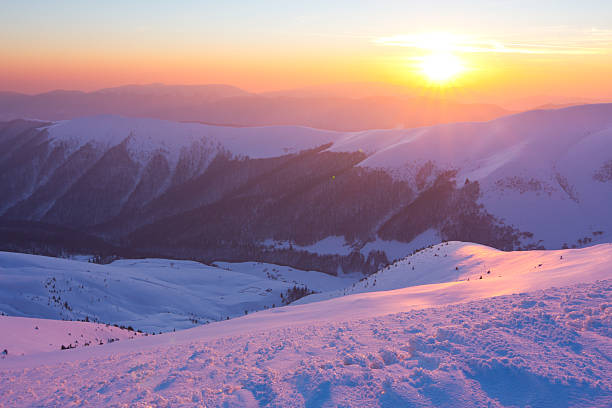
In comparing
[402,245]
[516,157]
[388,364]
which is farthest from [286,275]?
[516,157]

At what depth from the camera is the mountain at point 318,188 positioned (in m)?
66.5

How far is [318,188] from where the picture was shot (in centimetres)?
8944

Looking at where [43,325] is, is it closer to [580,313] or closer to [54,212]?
[580,313]

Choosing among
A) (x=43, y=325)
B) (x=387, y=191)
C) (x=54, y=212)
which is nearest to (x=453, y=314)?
(x=43, y=325)

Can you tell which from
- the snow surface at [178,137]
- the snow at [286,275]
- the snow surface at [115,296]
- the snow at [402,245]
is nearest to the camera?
the snow surface at [115,296]

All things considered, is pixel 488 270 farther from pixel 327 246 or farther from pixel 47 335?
pixel 327 246

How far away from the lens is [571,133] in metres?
80.6

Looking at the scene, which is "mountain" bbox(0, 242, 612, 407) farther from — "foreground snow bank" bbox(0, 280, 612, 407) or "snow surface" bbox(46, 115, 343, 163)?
"snow surface" bbox(46, 115, 343, 163)

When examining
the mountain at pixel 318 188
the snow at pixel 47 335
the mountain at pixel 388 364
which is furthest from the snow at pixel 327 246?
the mountain at pixel 388 364

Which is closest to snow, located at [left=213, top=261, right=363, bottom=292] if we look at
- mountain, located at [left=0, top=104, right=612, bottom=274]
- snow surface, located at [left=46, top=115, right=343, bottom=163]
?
mountain, located at [left=0, top=104, right=612, bottom=274]

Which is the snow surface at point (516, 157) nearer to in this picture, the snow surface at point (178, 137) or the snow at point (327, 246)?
the snow at point (327, 246)

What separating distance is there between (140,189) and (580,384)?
129211 millimetres

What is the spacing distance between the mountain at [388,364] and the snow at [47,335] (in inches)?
128

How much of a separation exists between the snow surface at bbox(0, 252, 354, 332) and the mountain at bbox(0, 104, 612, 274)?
122 ft
